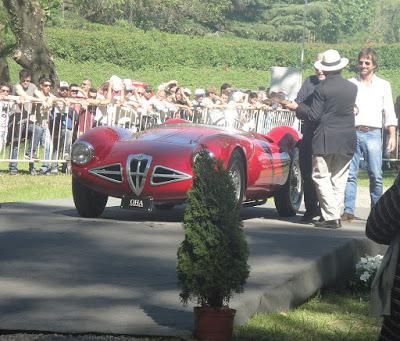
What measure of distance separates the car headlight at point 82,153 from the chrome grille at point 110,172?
0.21 m

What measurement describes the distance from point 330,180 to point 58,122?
328 inches

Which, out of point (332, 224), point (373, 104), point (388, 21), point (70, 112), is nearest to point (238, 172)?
point (332, 224)

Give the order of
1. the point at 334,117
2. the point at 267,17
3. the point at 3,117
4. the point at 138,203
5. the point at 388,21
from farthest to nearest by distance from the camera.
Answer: the point at 388,21, the point at 267,17, the point at 3,117, the point at 334,117, the point at 138,203

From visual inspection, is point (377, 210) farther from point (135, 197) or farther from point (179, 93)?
point (179, 93)

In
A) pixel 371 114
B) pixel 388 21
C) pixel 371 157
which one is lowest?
pixel 388 21

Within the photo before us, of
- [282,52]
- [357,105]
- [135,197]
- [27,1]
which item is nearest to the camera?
[135,197]

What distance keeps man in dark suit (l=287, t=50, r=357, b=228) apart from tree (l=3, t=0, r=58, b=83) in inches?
711

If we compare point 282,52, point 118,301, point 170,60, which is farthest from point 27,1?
point 282,52

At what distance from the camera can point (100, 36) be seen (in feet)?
209

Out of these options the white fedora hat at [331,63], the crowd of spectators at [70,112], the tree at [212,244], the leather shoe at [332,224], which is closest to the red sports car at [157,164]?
the leather shoe at [332,224]

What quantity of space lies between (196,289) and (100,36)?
58068mm

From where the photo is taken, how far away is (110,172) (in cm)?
1238

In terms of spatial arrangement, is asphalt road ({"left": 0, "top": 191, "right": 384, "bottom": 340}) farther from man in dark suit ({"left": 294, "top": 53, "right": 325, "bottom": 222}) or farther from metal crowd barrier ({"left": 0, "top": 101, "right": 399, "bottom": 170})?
metal crowd barrier ({"left": 0, "top": 101, "right": 399, "bottom": 170})

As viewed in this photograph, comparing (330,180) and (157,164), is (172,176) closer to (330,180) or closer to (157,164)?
(157,164)
